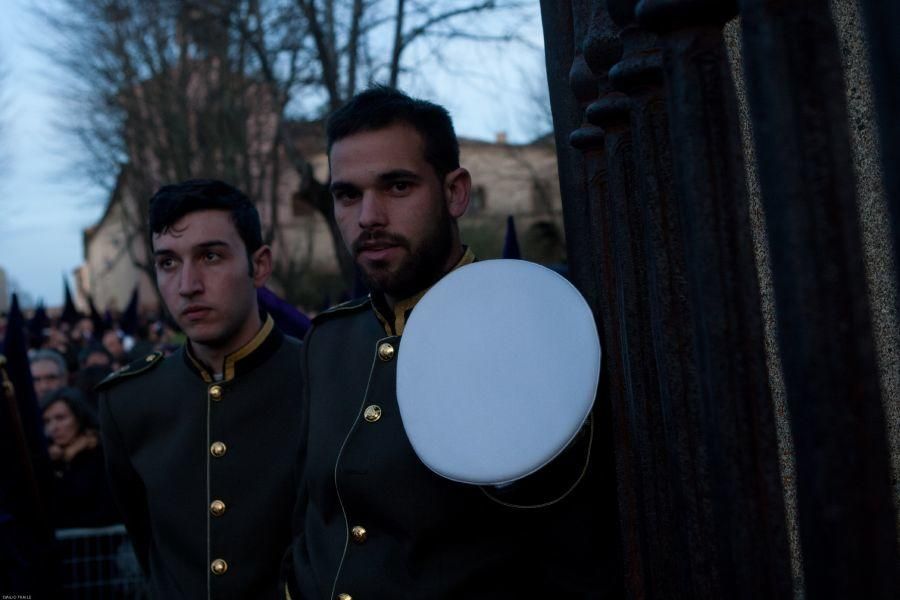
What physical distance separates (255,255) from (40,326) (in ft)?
41.6

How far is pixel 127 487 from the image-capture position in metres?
3.02

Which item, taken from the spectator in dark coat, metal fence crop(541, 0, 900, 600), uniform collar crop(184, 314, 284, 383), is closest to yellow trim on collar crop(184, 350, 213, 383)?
uniform collar crop(184, 314, 284, 383)

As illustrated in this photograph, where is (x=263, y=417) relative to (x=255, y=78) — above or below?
below

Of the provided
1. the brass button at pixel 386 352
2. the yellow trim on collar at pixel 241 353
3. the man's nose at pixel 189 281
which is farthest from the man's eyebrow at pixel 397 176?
the yellow trim on collar at pixel 241 353

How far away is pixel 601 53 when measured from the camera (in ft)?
5.53

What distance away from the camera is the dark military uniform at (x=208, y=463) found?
2.71 m

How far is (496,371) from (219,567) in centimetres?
130

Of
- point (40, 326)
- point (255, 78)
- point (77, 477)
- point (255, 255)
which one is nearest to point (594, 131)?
point (255, 255)

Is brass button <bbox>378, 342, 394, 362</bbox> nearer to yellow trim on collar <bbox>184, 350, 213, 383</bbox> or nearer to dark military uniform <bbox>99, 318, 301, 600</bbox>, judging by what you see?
dark military uniform <bbox>99, 318, 301, 600</bbox>

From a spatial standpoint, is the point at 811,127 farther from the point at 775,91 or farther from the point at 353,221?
the point at 353,221

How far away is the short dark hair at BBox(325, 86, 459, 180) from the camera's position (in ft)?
7.26

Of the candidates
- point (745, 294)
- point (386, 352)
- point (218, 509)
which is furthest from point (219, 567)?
point (745, 294)

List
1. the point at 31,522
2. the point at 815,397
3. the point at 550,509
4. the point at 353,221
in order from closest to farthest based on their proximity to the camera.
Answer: the point at 815,397 → the point at 550,509 → the point at 353,221 → the point at 31,522

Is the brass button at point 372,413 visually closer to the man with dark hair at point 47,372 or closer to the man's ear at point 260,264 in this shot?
the man's ear at point 260,264
